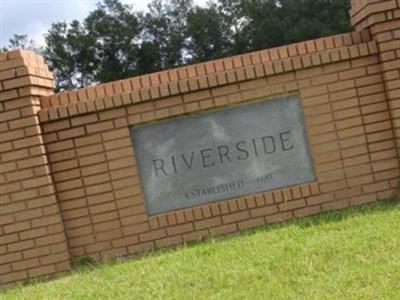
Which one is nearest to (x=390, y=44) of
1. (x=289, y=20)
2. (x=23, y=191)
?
(x=23, y=191)

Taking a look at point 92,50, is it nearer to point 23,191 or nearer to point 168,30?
point 168,30

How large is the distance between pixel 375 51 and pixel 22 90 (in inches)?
113

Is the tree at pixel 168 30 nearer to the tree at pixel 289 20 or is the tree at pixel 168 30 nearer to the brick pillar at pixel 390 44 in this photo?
the tree at pixel 289 20

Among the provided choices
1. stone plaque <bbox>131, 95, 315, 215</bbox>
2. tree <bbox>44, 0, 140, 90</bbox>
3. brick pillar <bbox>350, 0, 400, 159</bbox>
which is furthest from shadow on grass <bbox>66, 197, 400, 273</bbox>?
tree <bbox>44, 0, 140, 90</bbox>

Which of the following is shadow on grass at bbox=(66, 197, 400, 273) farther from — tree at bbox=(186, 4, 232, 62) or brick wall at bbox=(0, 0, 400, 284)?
tree at bbox=(186, 4, 232, 62)

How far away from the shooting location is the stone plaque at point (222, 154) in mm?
5359

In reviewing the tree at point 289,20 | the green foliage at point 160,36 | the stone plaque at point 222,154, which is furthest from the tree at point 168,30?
the stone plaque at point 222,154

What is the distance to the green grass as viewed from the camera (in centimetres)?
359

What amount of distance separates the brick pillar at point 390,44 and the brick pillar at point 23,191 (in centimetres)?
281

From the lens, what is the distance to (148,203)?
5.34 metres

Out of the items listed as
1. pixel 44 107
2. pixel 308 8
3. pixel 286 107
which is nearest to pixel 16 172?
pixel 44 107

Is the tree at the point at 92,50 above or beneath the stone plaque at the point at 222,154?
above

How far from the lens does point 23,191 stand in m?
5.11

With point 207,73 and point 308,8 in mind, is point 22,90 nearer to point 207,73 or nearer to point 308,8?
point 207,73
